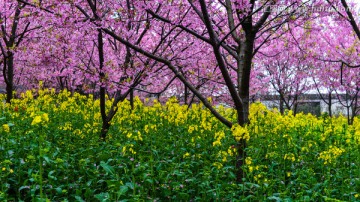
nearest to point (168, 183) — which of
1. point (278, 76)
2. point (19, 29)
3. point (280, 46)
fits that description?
point (19, 29)

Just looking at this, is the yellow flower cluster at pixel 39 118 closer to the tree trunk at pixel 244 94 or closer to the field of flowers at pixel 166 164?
the field of flowers at pixel 166 164

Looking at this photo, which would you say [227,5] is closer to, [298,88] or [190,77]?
[190,77]

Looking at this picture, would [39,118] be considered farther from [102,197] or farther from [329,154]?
[329,154]

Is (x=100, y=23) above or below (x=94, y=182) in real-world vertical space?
above

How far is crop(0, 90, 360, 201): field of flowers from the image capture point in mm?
4046

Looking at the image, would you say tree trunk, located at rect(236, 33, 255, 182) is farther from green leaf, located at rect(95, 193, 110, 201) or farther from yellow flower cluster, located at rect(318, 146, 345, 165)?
green leaf, located at rect(95, 193, 110, 201)

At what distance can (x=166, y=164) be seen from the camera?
5152mm

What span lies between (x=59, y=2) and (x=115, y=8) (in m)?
1.83

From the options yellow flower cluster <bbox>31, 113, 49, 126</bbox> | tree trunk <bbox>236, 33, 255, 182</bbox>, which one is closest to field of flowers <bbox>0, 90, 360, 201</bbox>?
yellow flower cluster <bbox>31, 113, 49, 126</bbox>

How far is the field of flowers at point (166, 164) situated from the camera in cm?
405

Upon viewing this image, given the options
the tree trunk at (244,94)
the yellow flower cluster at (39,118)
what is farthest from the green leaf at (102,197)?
→ the tree trunk at (244,94)

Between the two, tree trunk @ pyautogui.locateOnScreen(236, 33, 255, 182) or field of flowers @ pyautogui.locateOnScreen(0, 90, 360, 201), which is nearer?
field of flowers @ pyautogui.locateOnScreen(0, 90, 360, 201)

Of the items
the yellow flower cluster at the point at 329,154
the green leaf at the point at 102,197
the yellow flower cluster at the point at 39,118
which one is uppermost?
the yellow flower cluster at the point at 39,118

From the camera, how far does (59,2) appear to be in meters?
5.73
